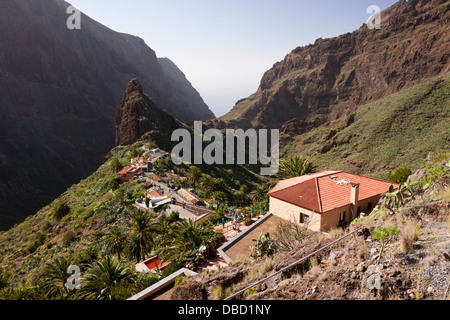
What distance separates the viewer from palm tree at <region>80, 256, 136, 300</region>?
47.2 ft

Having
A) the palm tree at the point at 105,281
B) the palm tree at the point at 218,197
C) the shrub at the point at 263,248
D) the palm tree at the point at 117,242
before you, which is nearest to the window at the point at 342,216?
the shrub at the point at 263,248

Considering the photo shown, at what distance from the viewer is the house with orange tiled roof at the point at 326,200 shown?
17.7m

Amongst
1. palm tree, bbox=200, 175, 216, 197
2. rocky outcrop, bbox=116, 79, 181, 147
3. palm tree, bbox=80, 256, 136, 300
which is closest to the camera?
palm tree, bbox=80, 256, 136, 300

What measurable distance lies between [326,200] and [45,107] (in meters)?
160

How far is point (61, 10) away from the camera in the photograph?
17450cm

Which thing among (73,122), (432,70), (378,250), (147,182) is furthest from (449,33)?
(73,122)

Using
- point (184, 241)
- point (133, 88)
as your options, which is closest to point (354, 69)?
point (133, 88)

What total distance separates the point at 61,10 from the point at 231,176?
7260 inches

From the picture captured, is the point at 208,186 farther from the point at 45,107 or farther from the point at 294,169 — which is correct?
the point at 45,107

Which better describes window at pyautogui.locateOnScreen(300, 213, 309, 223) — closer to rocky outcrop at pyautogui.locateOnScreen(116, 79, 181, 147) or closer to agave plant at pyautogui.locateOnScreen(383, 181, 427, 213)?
agave plant at pyautogui.locateOnScreen(383, 181, 427, 213)

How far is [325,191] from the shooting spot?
1958 centimetres

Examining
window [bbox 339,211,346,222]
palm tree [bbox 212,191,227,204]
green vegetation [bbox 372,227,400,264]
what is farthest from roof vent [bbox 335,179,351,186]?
palm tree [bbox 212,191,227,204]

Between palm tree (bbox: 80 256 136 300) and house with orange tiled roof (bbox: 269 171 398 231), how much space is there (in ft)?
35.7
